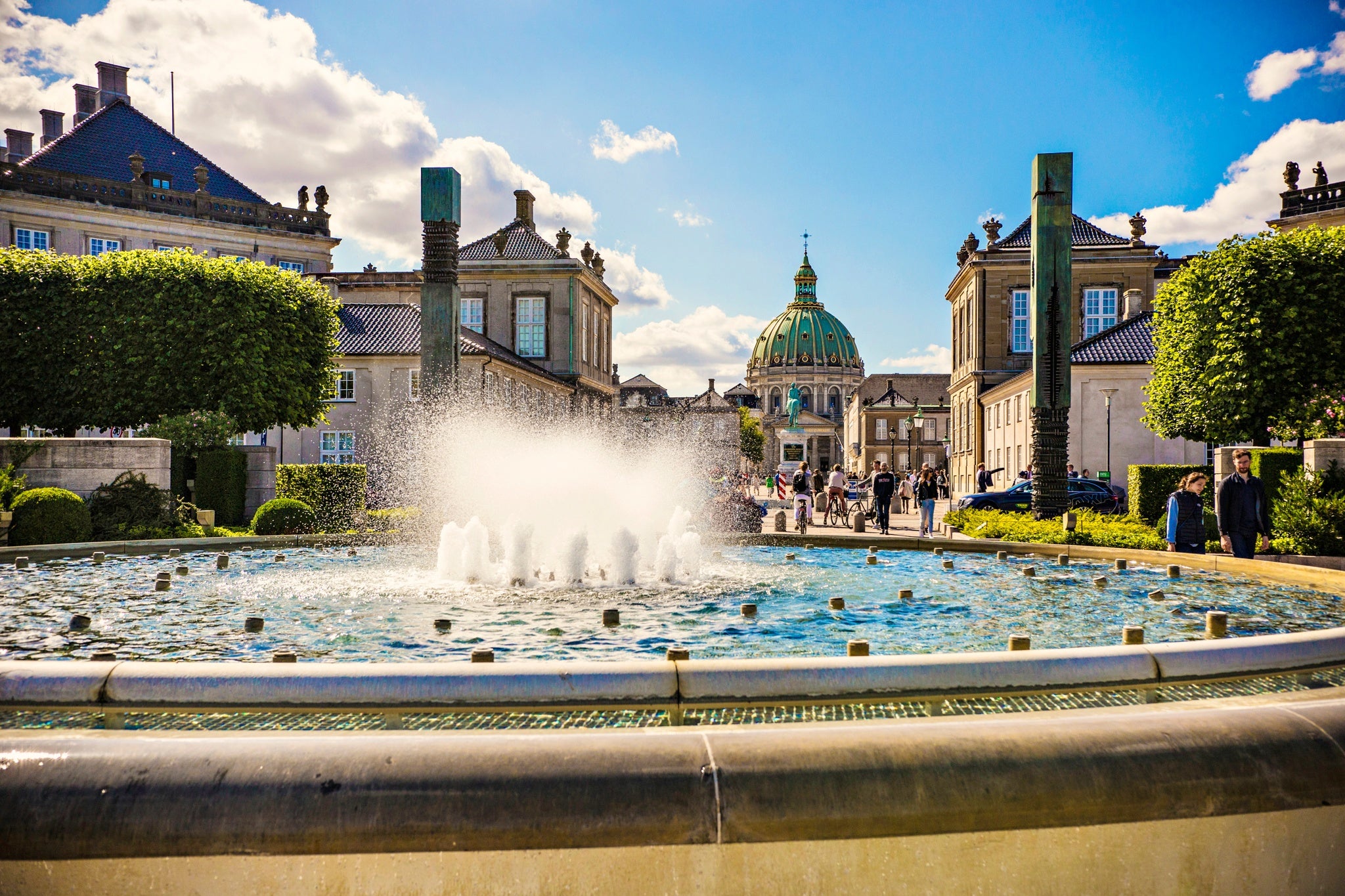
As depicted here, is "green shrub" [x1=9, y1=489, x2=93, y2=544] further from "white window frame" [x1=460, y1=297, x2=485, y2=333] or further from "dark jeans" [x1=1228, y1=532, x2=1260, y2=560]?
"white window frame" [x1=460, y1=297, x2=485, y2=333]

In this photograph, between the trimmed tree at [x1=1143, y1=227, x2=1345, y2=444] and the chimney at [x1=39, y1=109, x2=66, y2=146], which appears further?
the chimney at [x1=39, y1=109, x2=66, y2=146]

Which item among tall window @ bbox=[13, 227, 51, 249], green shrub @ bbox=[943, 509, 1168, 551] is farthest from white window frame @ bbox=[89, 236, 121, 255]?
green shrub @ bbox=[943, 509, 1168, 551]

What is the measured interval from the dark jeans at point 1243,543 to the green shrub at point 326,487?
718 inches

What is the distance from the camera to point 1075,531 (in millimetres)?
15859

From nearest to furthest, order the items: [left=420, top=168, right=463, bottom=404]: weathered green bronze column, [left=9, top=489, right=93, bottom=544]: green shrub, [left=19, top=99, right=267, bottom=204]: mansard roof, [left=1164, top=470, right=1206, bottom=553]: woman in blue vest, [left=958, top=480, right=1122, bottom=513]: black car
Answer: [left=1164, top=470, right=1206, bottom=553]: woman in blue vest < [left=9, top=489, right=93, bottom=544]: green shrub < [left=420, top=168, right=463, bottom=404]: weathered green bronze column < [left=958, top=480, right=1122, bottom=513]: black car < [left=19, top=99, right=267, bottom=204]: mansard roof

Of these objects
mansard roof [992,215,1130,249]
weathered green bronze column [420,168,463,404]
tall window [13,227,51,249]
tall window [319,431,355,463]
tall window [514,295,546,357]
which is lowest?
tall window [319,431,355,463]

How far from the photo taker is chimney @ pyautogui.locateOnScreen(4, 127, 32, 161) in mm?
57281

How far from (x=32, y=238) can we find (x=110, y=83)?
2000cm

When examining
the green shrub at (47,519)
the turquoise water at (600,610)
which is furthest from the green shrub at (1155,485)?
the green shrub at (47,519)

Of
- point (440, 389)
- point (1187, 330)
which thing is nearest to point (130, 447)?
point (440, 389)

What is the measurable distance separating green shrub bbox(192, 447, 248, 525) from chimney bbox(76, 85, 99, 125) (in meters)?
50.1

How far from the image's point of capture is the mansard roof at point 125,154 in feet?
171

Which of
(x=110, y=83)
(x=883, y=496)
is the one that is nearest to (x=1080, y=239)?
(x=883, y=496)

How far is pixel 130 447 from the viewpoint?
58.0 ft
